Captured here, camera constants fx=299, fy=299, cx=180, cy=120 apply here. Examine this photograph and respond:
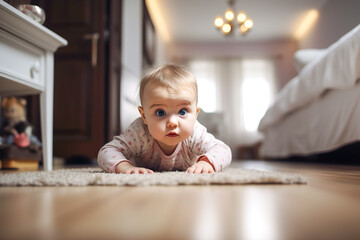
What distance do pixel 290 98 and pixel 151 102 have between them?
1733mm

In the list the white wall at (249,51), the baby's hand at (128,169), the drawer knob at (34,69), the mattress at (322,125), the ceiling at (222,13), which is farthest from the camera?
the white wall at (249,51)

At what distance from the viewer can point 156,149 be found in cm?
101

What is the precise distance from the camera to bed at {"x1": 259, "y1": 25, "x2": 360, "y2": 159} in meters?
1.42

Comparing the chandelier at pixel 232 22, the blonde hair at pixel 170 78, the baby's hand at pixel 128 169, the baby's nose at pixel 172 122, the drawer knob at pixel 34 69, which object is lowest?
the baby's hand at pixel 128 169

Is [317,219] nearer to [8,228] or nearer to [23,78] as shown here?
[8,228]

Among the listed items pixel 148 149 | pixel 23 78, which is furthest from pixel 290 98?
pixel 23 78

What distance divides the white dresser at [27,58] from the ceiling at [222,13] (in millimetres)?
3509

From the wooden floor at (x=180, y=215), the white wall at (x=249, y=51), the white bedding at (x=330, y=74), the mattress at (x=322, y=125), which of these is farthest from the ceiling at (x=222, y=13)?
the wooden floor at (x=180, y=215)

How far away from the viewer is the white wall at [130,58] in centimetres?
280

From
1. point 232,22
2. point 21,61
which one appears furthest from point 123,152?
point 232,22

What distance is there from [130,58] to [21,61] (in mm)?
2167

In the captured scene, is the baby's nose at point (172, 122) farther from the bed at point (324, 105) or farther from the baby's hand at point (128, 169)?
the bed at point (324, 105)

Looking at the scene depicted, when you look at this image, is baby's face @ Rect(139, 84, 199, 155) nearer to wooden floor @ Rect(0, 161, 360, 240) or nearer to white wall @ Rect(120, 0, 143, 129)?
wooden floor @ Rect(0, 161, 360, 240)

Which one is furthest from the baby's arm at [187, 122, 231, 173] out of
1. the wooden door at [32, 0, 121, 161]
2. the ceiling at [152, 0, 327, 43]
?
the ceiling at [152, 0, 327, 43]
